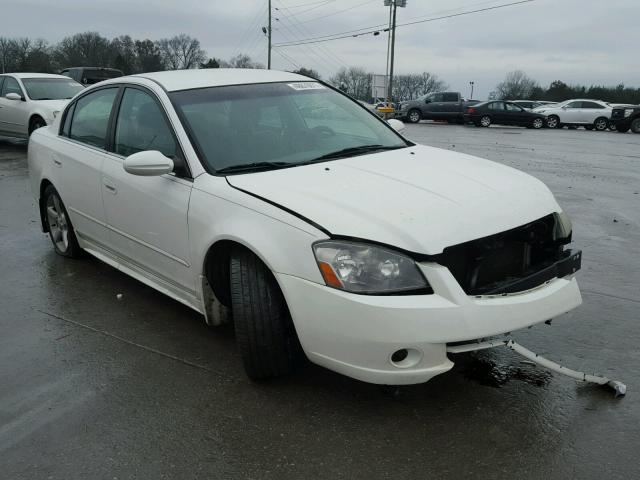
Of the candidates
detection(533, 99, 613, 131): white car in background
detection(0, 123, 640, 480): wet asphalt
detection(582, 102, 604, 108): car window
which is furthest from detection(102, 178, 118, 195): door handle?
detection(582, 102, 604, 108): car window

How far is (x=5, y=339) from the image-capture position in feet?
12.6

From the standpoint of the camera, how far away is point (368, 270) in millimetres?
2705

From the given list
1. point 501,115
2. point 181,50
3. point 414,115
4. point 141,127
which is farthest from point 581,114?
point 181,50

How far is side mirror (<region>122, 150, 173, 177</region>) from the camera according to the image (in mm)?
3457

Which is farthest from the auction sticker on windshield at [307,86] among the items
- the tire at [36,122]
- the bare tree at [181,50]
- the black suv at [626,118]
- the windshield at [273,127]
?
the bare tree at [181,50]

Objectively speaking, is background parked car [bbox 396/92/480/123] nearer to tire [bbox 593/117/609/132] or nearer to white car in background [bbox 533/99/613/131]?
white car in background [bbox 533/99/613/131]

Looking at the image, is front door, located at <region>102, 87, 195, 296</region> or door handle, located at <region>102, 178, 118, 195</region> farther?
door handle, located at <region>102, 178, 118, 195</region>

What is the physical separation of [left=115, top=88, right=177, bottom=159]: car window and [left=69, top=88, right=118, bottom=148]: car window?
0.23 metres

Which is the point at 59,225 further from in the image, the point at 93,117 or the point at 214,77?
the point at 214,77

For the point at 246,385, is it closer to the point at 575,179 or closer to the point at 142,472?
the point at 142,472

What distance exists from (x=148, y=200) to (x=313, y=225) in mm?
1446

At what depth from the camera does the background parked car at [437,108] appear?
101ft

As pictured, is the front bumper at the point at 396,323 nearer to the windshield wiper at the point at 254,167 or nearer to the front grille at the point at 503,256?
the front grille at the point at 503,256

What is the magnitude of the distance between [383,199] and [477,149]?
13899mm
